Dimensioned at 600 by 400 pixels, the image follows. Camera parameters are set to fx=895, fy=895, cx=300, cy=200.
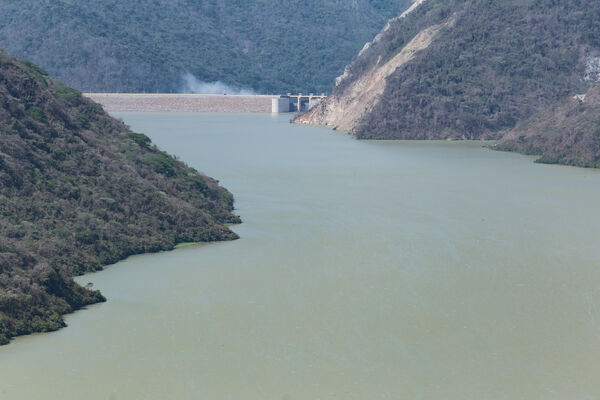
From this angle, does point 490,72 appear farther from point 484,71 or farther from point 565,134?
point 565,134

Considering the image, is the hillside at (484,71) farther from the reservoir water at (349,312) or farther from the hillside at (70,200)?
the hillside at (70,200)

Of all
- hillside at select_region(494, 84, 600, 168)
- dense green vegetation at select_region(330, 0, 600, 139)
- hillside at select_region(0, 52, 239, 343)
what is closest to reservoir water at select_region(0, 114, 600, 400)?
hillside at select_region(0, 52, 239, 343)

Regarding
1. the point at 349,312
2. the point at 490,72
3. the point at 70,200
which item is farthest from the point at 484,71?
the point at 349,312

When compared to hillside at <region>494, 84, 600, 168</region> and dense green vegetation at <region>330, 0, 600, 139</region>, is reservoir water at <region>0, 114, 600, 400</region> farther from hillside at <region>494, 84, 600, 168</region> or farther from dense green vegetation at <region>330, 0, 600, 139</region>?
dense green vegetation at <region>330, 0, 600, 139</region>

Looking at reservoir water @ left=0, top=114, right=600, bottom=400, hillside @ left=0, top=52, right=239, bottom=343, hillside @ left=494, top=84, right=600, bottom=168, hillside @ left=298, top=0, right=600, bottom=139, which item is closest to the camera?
reservoir water @ left=0, top=114, right=600, bottom=400

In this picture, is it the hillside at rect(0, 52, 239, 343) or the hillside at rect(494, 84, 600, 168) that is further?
the hillside at rect(494, 84, 600, 168)

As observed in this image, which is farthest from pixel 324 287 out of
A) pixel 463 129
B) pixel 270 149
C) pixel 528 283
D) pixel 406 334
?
pixel 463 129
